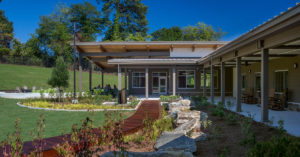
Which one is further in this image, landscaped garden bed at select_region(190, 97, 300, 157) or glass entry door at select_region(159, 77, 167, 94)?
glass entry door at select_region(159, 77, 167, 94)

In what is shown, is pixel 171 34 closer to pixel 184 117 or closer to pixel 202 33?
pixel 202 33

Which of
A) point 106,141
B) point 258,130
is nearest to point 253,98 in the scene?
point 258,130

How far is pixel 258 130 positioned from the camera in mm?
5012

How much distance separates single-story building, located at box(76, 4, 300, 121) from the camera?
5586 millimetres

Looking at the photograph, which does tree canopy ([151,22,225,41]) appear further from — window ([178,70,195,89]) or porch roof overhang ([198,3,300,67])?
porch roof overhang ([198,3,300,67])

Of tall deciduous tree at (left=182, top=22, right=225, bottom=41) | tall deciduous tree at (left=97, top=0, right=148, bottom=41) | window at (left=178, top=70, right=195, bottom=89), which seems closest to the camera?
window at (left=178, top=70, right=195, bottom=89)

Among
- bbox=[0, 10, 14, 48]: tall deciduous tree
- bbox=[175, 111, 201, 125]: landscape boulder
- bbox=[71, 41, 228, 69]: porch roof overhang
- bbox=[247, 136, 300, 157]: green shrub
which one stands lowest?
bbox=[175, 111, 201, 125]: landscape boulder

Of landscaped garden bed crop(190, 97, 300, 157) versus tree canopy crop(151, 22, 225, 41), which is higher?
tree canopy crop(151, 22, 225, 41)

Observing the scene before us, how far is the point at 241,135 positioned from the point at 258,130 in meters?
0.72

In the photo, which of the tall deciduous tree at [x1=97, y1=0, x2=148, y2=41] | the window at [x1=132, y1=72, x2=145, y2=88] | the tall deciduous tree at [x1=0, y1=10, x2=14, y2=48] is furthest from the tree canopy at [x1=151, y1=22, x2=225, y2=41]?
the tall deciduous tree at [x1=0, y1=10, x2=14, y2=48]

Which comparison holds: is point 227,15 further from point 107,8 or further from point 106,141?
point 106,141

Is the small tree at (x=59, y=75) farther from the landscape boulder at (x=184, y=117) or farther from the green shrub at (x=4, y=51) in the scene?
the green shrub at (x=4, y=51)

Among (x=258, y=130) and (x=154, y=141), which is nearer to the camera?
(x=154, y=141)

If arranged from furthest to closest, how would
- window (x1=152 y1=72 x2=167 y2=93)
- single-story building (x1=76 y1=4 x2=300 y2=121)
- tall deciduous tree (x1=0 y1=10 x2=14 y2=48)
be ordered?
tall deciduous tree (x1=0 y1=10 x2=14 y2=48) → window (x1=152 y1=72 x2=167 y2=93) → single-story building (x1=76 y1=4 x2=300 y2=121)
